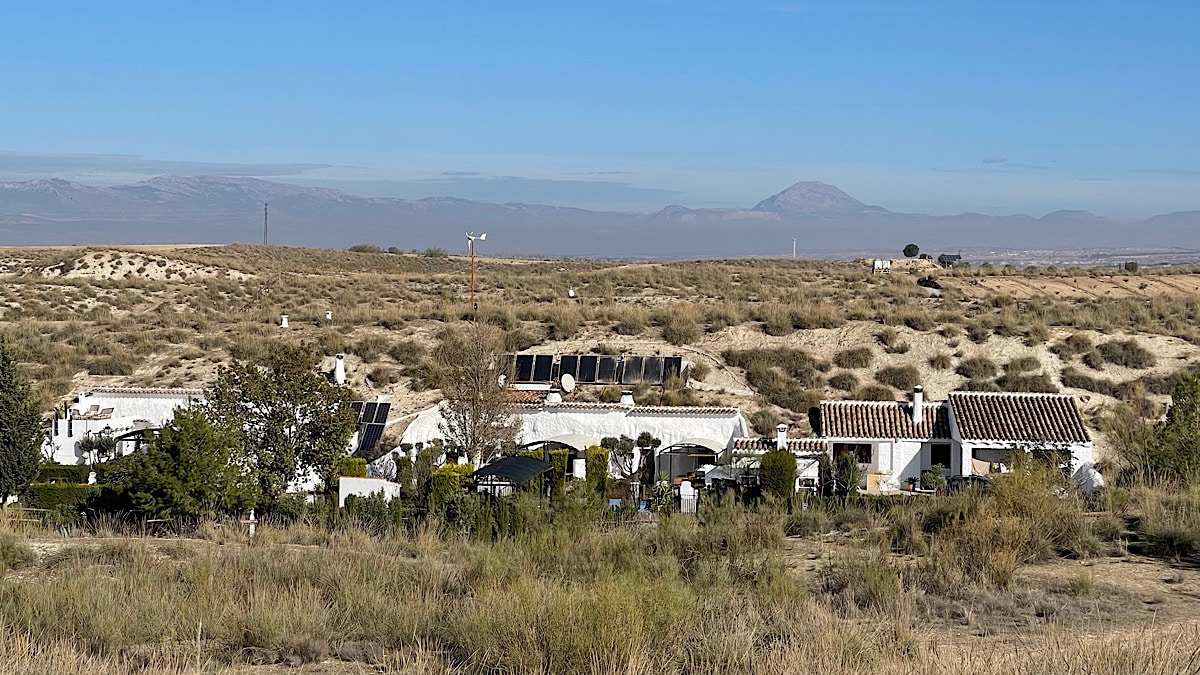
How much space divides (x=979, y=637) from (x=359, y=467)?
15853 mm

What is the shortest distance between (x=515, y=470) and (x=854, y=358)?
1742cm

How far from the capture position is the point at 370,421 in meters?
26.2

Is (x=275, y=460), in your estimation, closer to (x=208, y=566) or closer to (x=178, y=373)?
(x=208, y=566)

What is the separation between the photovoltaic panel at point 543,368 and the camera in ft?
100

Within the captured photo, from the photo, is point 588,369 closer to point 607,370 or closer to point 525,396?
point 607,370

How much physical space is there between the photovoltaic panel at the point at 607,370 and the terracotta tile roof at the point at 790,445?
22.3 ft

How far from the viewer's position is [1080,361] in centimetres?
3291

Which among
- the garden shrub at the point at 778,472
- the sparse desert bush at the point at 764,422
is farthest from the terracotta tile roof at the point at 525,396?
the garden shrub at the point at 778,472

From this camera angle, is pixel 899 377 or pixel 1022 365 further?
pixel 1022 365

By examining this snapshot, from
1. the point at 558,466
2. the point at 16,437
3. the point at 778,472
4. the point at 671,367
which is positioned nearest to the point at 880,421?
the point at 778,472

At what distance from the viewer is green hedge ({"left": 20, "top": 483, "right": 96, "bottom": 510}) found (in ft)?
65.5

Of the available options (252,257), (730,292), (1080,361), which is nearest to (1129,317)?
(1080,361)

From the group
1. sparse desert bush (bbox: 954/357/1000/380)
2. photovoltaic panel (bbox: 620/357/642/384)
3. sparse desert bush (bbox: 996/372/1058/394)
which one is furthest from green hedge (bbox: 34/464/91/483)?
sparse desert bush (bbox: 996/372/1058/394)

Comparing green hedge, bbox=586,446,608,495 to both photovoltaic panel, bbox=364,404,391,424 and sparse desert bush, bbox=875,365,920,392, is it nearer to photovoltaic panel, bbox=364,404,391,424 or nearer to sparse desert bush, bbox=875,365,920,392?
photovoltaic panel, bbox=364,404,391,424
